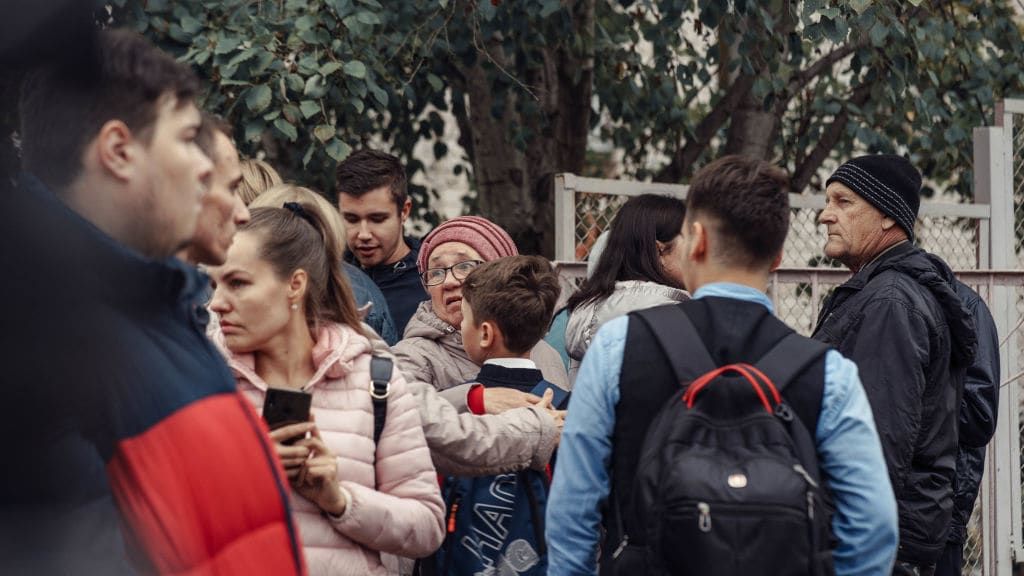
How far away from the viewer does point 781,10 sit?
7035mm

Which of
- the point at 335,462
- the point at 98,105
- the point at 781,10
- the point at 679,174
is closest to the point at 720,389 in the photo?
the point at 335,462

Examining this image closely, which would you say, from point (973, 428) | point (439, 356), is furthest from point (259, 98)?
point (973, 428)

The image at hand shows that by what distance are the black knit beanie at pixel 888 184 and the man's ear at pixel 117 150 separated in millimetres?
3204

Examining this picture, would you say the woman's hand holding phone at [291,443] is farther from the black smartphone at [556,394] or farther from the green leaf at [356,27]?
the green leaf at [356,27]

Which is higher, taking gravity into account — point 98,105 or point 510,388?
point 98,105

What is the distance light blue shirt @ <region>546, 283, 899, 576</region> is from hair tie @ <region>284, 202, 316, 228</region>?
80cm

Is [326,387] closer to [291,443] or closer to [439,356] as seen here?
[291,443]

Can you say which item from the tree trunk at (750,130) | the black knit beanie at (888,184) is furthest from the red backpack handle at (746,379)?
the tree trunk at (750,130)

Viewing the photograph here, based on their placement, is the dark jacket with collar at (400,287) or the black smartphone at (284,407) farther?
the dark jacket with collar at (400,287)

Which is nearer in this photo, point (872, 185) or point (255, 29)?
point (872, 185)

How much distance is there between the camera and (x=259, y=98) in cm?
552

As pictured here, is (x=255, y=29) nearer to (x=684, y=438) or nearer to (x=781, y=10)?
(x=781, y=10)

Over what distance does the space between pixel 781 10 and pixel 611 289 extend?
130 inches

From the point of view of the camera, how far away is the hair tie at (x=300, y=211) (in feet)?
10.5
